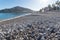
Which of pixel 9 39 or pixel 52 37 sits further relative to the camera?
pixel 9 39

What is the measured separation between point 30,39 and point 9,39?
34.9 inches

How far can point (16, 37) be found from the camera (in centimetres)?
645

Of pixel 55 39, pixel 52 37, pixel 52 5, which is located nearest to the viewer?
pixel 55 39

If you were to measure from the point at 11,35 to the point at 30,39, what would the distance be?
3.05 feet

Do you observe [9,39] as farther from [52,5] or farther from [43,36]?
[52,5]

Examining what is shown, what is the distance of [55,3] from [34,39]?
128 feet

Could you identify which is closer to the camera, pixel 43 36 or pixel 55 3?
pixel 43 36

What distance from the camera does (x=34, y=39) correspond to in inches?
231

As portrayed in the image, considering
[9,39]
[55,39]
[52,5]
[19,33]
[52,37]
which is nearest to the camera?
[55,39]

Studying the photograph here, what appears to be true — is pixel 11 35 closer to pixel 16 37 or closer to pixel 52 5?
pixel 16 37

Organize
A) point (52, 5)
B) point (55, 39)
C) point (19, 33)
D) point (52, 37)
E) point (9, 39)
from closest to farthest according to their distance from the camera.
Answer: point (55, 39) < point (52, 37) < point (9, 39) < point (19, 33) < point (52, 5)

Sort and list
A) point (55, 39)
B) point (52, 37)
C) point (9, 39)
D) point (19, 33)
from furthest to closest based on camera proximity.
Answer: point (19, 33)
point (9, 39)
point (52, 37)
point (55, 39)

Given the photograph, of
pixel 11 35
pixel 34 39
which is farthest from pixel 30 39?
pixel 11 35

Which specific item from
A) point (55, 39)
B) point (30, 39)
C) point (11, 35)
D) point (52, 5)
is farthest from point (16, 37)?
point (52, 5)
